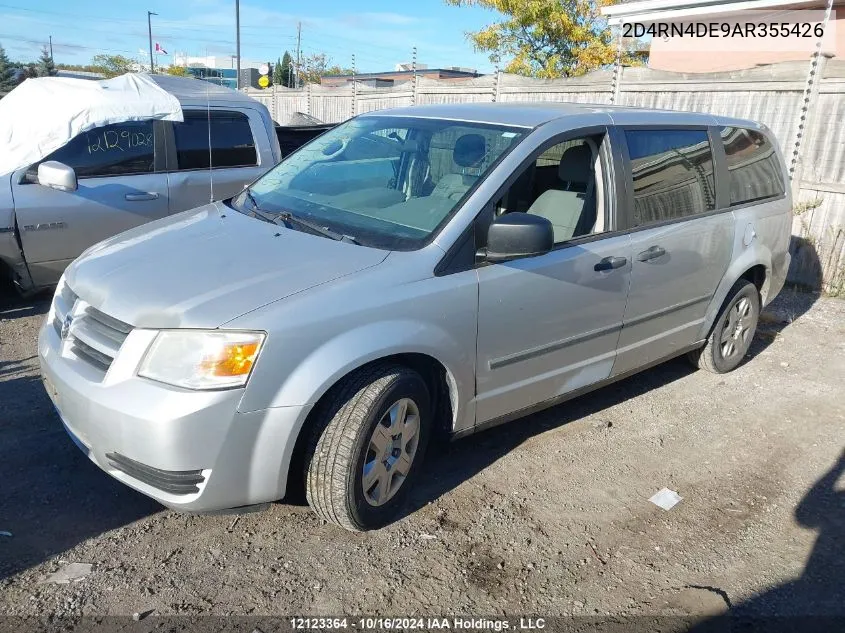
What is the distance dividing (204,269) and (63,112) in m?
3.17

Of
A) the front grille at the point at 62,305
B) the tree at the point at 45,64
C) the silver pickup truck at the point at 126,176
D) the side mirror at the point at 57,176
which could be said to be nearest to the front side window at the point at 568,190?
the front grille at the point at 62,305

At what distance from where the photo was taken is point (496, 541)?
10.3 ft

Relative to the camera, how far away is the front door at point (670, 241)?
4.03 metres

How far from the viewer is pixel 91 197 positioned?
5.59 metres

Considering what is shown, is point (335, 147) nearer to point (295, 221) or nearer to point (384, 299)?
point (295, 221)

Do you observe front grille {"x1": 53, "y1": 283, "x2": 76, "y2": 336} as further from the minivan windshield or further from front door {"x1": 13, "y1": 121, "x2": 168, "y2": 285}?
front door {"x1": 13, "y1": 121, "x2": 168, "y2": 285}

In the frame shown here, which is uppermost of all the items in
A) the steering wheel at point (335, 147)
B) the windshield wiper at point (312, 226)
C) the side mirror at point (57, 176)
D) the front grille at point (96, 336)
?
the steering wheel at point (335, 147)

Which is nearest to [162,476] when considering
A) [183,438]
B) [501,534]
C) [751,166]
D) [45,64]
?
[183,438]

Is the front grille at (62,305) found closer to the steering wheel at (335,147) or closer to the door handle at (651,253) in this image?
the steering wheel at (335,147)

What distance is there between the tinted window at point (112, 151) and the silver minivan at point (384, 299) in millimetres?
2296

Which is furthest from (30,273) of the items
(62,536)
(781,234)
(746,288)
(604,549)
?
(781,234)

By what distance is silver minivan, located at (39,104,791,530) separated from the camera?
2.62 meters

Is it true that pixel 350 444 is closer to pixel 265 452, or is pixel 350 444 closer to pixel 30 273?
pixel 265 452

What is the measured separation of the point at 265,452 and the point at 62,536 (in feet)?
3.43
